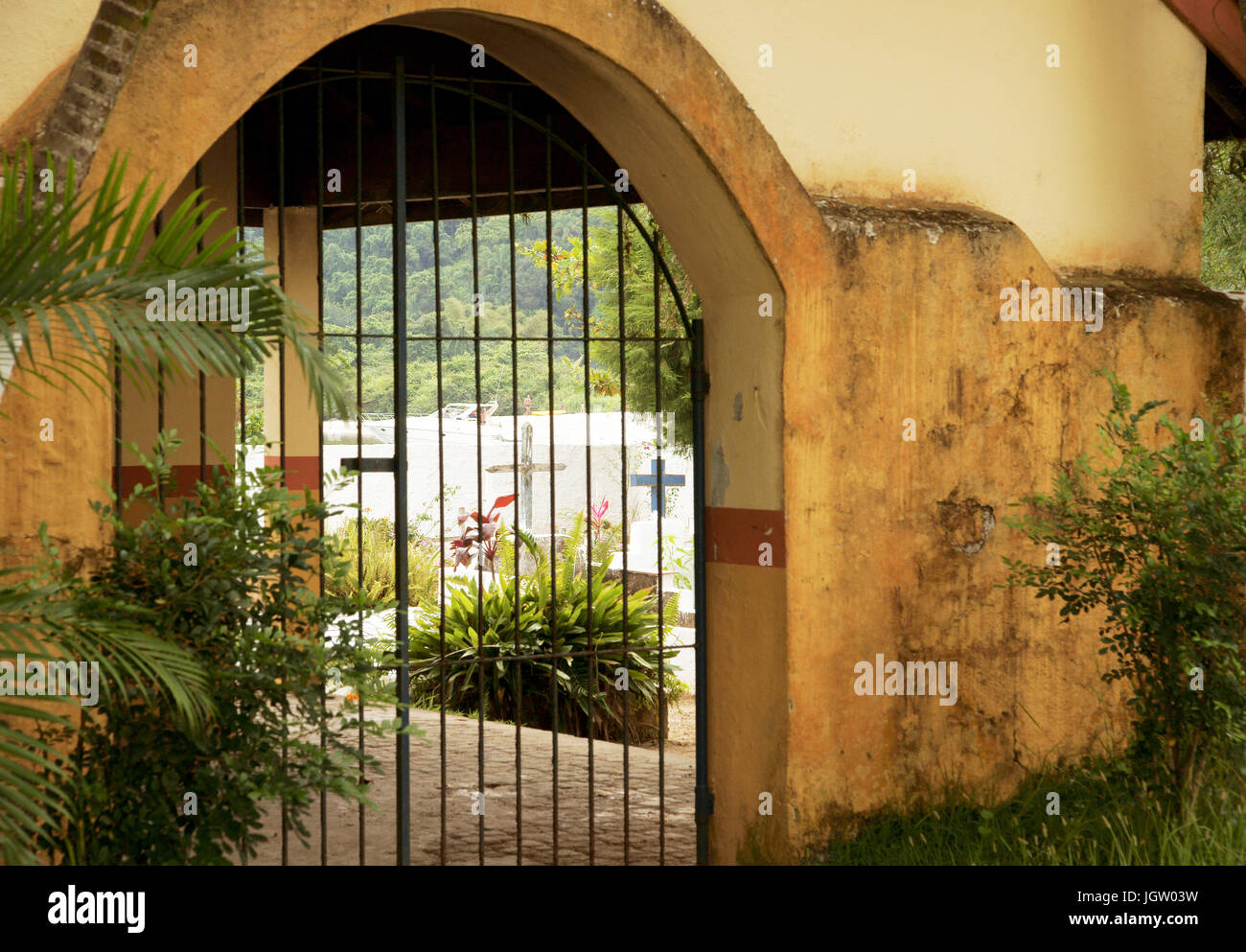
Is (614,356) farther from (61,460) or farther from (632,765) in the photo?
(61,460)

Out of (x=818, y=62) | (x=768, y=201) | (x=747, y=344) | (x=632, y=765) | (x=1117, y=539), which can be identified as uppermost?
(x=818, y=62)

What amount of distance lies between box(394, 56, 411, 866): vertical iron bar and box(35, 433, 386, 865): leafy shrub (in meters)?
0.89

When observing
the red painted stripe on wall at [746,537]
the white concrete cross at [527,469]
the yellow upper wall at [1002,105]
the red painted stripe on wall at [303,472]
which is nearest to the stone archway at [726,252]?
the red painted stripe on wall at [746,537]

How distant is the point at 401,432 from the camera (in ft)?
14.1

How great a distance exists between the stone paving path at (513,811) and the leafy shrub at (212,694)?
1854 millimetres

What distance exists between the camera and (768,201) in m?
4.73

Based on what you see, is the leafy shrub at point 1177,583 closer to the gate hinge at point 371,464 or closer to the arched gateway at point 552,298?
the arched gateway at point 552,298

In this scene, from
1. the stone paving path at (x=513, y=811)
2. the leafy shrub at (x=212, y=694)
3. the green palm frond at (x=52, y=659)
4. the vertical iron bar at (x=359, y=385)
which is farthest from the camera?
the stone paving path at (x=513, y=811)

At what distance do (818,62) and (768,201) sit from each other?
680 millimetres

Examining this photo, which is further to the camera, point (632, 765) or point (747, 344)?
point (632, 765)

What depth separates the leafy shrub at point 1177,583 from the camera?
419 cm

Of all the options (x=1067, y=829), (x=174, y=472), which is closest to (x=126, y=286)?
(x=1067, y=829)
